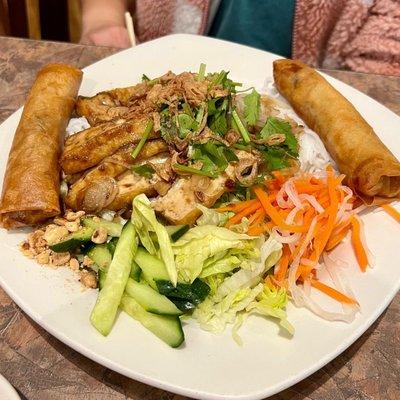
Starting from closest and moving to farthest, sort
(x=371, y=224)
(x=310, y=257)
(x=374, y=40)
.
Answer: (x=310, y=257)
(x=371, y=224)
(x=374, y=40)

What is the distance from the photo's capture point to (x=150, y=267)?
5.82 ft

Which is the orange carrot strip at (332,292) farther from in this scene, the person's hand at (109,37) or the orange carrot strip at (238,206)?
the person's hand at (109,37)

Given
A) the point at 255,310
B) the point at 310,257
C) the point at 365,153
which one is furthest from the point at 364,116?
the point at 255,310

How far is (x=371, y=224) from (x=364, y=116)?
65cm

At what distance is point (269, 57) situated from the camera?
9.03ft

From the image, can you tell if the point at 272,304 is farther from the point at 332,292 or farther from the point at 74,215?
the point at 74,215

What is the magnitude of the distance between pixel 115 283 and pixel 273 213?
581 mm

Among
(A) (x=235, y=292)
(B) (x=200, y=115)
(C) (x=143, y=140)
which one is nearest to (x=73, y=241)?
(C) (x=143, y=140)

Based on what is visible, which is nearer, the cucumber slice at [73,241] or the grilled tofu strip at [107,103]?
the cucumber slice at [73,241]

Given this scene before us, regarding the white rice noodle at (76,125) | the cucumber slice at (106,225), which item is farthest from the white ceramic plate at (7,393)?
the white rice noodle at (76,125)

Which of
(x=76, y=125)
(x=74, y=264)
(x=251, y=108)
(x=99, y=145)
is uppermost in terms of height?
(x=251, y=108)

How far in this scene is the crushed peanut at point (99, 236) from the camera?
1.83 m

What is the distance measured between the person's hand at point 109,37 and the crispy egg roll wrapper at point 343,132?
1.13 m

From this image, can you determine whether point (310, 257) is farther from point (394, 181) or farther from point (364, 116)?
point (364, 116)
